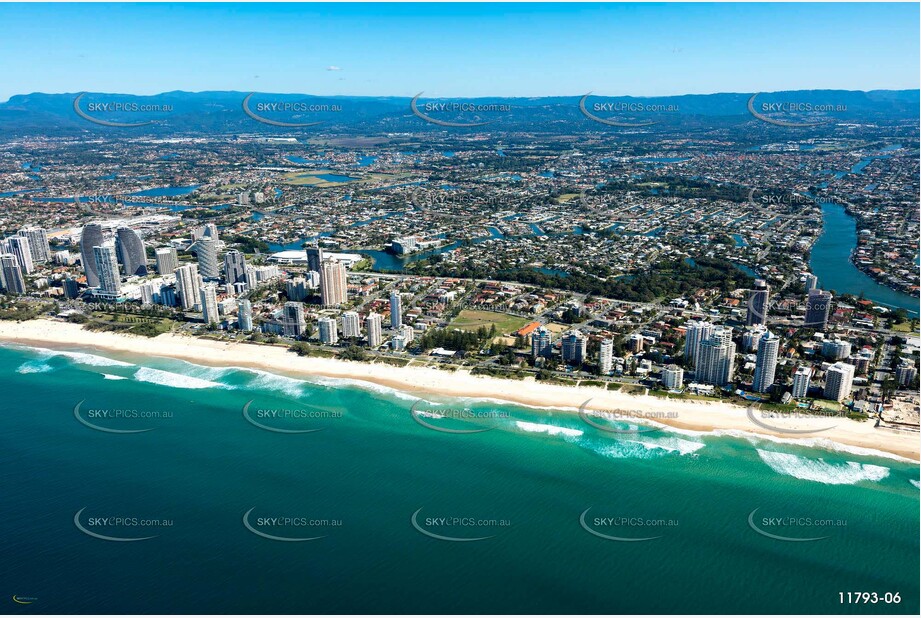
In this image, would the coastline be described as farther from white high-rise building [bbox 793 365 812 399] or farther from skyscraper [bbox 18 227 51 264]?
skyscraper [bbox 18 227 51 264]

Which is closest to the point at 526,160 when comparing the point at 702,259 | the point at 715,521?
the point at 702,259

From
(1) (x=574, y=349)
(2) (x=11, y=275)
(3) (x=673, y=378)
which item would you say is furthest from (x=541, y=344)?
(2) (x=11, y=275)

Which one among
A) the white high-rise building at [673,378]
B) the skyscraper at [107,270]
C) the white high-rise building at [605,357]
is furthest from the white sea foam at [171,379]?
the white high-rise building at [673,378]

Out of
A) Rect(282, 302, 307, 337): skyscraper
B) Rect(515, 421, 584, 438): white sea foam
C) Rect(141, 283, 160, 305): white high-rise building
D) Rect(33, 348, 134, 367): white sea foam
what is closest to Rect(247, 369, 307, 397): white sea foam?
Rect(282, 302, 307, 337): skyscraper

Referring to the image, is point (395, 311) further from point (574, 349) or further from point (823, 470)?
point (823, 470)

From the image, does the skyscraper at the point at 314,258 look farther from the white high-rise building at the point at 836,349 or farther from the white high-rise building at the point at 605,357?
the white high-rise building at the point at 836,349
